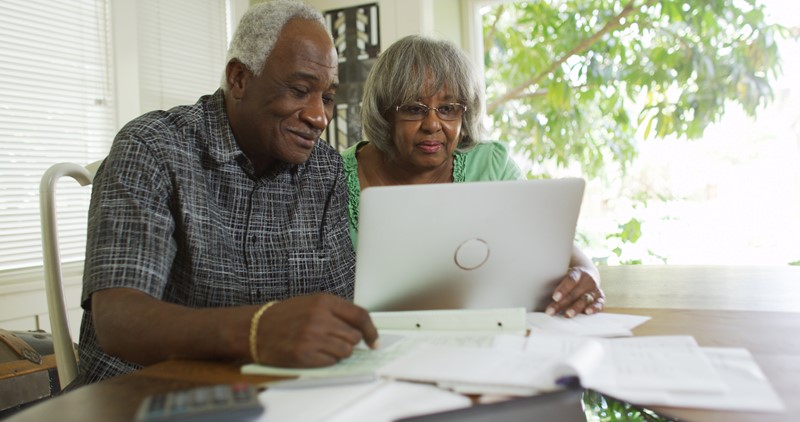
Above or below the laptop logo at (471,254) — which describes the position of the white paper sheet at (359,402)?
below

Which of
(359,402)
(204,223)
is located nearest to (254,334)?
(359,402)

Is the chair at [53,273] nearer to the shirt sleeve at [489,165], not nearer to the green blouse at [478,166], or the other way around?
the green blouse at [478,166]

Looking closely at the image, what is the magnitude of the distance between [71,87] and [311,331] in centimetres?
264

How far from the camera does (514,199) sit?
104cm

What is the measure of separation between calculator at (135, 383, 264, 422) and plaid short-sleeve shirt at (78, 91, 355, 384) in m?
0.50

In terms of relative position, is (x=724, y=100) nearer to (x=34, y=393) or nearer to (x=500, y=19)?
(x=500, y=19)

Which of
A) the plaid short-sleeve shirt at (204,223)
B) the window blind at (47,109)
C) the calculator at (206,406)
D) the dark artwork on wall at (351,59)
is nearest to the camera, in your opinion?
the calculator at (206,406)

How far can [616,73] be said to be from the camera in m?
3.57

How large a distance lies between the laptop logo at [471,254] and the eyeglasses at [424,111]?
31.6 inches

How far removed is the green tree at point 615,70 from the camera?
3236mm

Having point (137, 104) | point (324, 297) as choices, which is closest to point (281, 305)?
point (324, 297)

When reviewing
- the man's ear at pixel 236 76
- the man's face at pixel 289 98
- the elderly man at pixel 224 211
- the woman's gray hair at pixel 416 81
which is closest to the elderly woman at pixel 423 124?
the woman's gray hair at pixel 416 81

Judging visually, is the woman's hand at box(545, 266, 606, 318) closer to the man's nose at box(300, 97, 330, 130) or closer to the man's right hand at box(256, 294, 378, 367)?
the man's right hand at box(256, 294, 378, 367)

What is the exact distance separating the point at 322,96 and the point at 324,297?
73 centimetres
